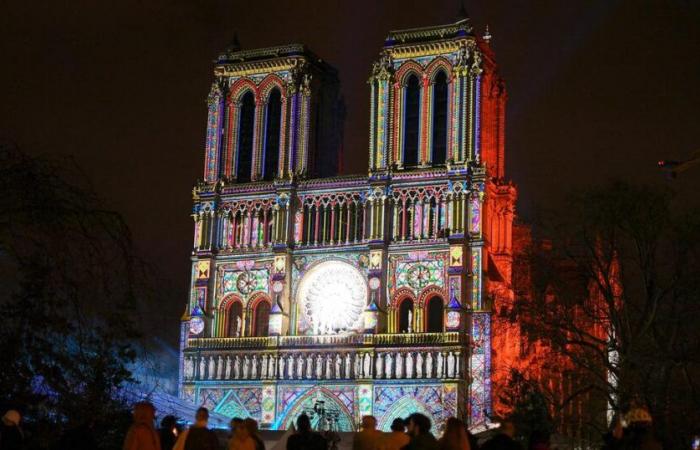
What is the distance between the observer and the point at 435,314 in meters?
64.2

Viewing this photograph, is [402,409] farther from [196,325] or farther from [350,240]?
[196,325]

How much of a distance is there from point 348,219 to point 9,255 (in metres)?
46.8

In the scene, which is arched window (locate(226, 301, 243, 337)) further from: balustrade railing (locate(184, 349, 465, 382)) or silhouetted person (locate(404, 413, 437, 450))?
silhouetted person (locate(404, 413, 437, 450))

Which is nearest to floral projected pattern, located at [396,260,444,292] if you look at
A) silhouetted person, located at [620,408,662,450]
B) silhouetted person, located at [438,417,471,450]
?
silhouetted person, located at [438,417,471,450]

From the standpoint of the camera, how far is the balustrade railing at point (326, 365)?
6003cm

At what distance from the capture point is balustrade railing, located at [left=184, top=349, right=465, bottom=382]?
197 ft

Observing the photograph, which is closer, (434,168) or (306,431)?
(306,431)

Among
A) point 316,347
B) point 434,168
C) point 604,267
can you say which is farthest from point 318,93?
point 604,267

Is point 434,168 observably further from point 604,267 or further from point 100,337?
point 100,337

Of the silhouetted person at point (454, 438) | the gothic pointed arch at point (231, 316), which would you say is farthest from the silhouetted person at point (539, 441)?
the gothic pointed arch at point (231, 316)

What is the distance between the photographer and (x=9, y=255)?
18516mm

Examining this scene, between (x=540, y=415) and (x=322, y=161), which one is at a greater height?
(x=322, y=161)

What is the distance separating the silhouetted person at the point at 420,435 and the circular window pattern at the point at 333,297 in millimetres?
43394

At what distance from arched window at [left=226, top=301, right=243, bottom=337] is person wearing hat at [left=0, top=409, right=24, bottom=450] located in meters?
47.2
